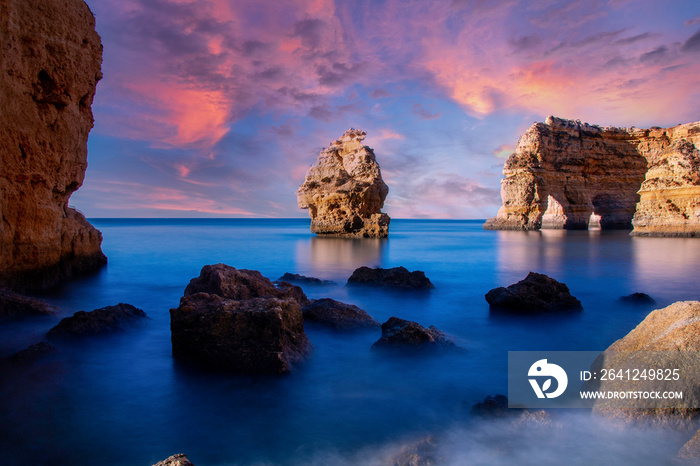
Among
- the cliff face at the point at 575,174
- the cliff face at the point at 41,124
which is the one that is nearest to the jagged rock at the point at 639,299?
the cliff face at the point at 41,124

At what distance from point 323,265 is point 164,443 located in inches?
454

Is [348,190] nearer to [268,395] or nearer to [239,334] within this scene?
[239,334]

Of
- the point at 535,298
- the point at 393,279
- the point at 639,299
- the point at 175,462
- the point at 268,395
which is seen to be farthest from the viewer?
the point at 393,279

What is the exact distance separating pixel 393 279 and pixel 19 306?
23.4 ft

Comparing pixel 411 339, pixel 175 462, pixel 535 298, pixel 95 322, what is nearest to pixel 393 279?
pixel 535 298

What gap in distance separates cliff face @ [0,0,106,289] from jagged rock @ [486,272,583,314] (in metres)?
9.08

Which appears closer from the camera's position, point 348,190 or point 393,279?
point 393,279

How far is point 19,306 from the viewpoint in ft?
19.7

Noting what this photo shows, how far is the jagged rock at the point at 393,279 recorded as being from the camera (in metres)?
9.28

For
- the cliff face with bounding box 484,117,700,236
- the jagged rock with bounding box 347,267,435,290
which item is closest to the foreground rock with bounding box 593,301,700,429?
the jagged rock with bounding box 347,267,435,290

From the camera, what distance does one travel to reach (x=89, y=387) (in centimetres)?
393

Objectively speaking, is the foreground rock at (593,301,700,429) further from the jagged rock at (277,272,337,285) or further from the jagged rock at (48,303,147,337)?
the jagged rock at (277,272,337,285)

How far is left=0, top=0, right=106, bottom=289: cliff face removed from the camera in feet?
21.4

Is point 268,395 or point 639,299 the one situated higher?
point 639,299
